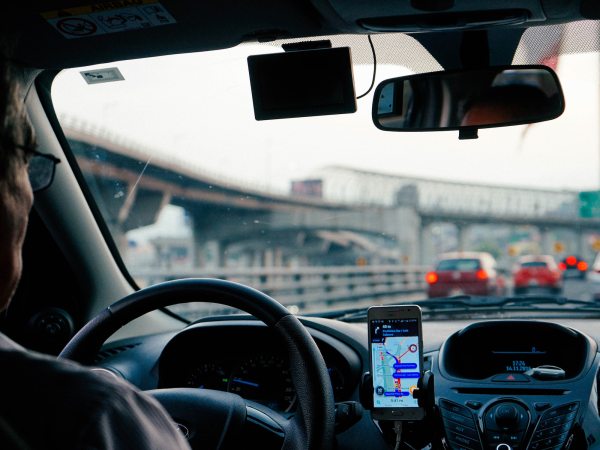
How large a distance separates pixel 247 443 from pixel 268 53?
182 cm

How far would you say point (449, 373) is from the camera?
364 cm

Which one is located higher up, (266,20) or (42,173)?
(266,20)

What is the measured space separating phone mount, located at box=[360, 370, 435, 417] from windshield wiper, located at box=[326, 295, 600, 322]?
3.27ft

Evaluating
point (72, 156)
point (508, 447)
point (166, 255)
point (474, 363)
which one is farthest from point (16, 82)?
point (166, 255)

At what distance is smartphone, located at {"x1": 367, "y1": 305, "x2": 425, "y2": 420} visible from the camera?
11.0 feet

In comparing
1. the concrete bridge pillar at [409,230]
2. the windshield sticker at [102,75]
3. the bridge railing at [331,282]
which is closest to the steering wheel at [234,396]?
the windshield sticker at [102,75]

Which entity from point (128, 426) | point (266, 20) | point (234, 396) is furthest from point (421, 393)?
point (128, 426)

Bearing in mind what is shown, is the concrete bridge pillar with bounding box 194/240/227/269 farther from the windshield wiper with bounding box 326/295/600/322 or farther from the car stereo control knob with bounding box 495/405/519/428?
the car stereo control knob with bounding box 495/405/519/428

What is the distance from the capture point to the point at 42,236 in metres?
4.39

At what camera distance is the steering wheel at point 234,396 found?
2500 millimetres

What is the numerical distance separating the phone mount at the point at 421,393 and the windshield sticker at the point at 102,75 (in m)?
2.17

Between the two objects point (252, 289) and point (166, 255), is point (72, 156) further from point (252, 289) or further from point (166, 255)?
point (166, 255)

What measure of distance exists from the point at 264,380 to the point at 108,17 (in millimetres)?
1754

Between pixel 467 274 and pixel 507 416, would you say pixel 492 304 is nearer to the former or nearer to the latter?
pixel 507 416
